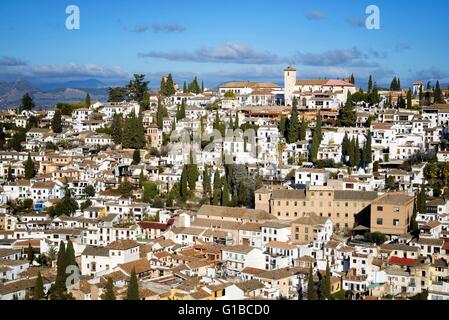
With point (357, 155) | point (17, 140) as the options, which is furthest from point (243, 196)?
point (17, 140)

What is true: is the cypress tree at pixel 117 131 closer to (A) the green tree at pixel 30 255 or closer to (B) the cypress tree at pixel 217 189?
(B) the cypress tree at pixel 217 189

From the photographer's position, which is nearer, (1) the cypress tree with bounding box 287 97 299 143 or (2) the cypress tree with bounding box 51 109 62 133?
(1) the cypress tree with bounding box 287 97 299 143

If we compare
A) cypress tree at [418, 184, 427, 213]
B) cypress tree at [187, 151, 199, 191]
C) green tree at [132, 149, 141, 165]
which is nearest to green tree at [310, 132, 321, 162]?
cypress tree at [187, 151, 199, 191]

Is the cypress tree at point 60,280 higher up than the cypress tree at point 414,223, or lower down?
lower down

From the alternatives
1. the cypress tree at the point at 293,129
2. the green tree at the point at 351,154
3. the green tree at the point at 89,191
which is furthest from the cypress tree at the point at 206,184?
the cypress tree at the point at 293,129

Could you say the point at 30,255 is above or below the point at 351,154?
below

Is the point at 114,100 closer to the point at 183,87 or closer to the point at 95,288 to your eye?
the point at 183,87

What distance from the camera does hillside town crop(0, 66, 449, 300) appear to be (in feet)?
41.1

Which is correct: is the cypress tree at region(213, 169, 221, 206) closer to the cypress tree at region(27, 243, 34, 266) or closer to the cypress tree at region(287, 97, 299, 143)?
the cypress tree at region(287, 97, 299, 143)

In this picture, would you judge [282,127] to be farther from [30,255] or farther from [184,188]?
[30,255]

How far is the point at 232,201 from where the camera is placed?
56.7ft

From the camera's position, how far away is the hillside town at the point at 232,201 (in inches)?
493

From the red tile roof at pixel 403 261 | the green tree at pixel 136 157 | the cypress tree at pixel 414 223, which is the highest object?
the green tree at pixel 136 157

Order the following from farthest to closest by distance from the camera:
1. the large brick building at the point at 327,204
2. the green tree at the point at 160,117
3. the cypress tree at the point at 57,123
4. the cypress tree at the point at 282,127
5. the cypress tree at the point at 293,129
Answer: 1. the cypress tree at the point at 57,123
2. the green tree at the point at 160,117
3. the cypress tree at the point at 282,127
4. the cypress tree at the point at 293,129
5. the large brick building at the point at 327,204
